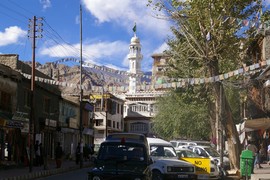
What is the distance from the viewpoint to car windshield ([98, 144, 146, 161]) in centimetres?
1295

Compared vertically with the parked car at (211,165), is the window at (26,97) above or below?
above

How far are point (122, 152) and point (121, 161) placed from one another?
54 cm

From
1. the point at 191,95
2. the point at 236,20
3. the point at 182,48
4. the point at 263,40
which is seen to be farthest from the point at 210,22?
the point at 191,95

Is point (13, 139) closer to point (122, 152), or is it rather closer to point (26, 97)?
point (26, 97)

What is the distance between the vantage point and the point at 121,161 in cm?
1262

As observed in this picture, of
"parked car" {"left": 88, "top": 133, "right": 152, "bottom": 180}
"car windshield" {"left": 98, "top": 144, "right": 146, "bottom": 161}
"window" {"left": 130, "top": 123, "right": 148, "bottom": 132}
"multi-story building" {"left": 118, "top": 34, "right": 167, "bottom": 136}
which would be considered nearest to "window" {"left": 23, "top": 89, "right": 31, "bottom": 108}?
"parked car" {"left": 88, "top": 133, "right": 152, "bottom": 180}

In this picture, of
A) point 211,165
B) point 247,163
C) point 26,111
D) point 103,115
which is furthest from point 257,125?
point 103,115

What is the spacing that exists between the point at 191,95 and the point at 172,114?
13289mm

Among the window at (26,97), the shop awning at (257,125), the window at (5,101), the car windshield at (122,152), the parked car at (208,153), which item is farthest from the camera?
the window at (26,97)

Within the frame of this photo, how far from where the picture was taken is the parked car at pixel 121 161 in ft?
39.0

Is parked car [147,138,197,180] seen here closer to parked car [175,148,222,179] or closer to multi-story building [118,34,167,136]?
parked car [175,148,222,179]

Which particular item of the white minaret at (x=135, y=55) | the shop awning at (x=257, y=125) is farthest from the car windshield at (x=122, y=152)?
the white minaret at (x=135, y=55)

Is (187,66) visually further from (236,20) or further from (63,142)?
(63,142)

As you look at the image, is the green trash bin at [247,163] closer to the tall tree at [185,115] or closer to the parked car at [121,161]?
the parked car at [121,161]
